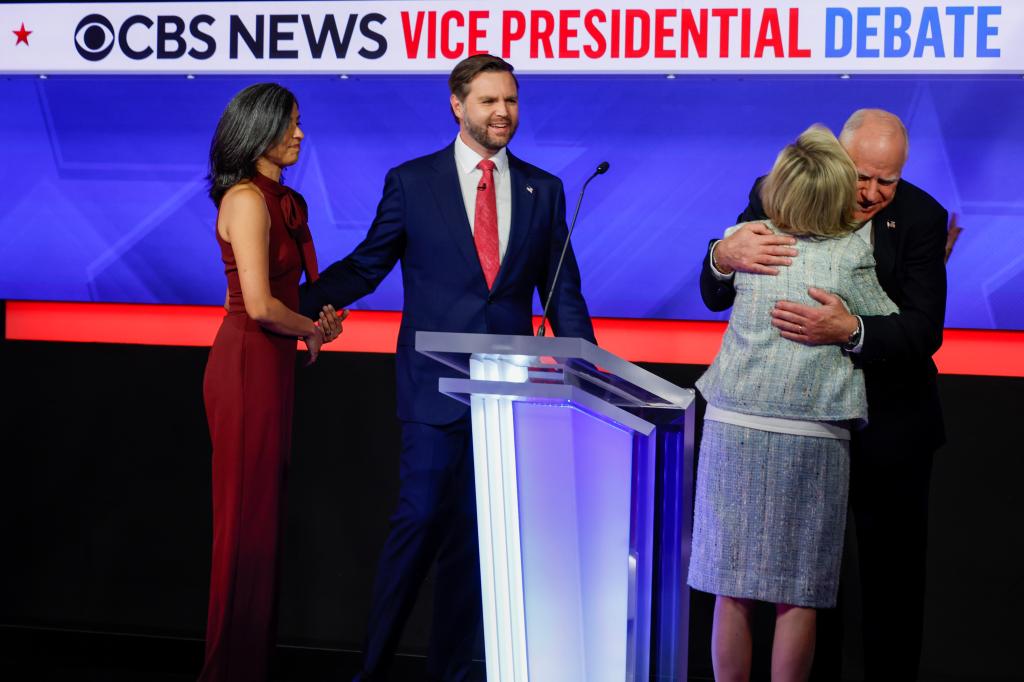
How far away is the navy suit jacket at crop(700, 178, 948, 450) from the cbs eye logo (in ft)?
8.09

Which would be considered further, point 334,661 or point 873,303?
point 334,661

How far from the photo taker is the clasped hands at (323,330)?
310cm

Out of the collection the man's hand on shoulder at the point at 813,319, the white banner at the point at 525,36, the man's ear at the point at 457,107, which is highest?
the white banner at the point at 525,36

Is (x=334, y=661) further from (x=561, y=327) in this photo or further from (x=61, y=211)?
(x=61, y=211)

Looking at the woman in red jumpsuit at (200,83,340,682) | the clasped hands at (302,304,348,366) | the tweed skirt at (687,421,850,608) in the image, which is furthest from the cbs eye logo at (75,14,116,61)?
the tweed skirt at (687,421,850,608)

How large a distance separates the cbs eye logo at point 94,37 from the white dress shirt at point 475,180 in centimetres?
162

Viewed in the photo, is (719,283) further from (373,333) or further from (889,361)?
(373,333)

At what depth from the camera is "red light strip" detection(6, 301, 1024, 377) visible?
375 centimetres

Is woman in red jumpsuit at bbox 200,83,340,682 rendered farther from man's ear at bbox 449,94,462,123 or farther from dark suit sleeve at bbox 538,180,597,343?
dark suit sleeve at bbox 538,180,597,343

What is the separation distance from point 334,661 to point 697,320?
159 centimetres

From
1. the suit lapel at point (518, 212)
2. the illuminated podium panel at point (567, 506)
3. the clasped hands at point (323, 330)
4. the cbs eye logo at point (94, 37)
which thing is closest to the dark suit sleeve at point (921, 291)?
the illuminated podium panel at point (567, 506)

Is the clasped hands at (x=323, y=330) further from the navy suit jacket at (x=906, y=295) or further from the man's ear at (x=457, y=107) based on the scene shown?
the navy suit jacket at (x=906, y=295)

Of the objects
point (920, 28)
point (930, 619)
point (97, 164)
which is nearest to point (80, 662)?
point (97, 164)

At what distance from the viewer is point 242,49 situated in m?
4.05
